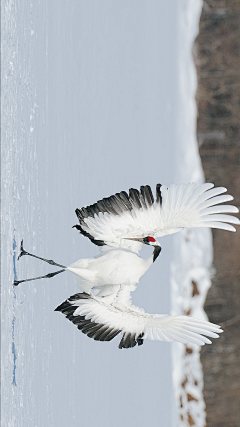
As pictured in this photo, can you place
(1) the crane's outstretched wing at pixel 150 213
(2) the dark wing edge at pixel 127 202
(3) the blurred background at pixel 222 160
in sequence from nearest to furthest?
(1) the crane's outstretched wing at pixel 150 213 < (2) the dark wing edge at pixel 127 202 < (3) the blurred background at pixel 222 160

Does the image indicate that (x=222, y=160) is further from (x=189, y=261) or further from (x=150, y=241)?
(x=150, y=241)

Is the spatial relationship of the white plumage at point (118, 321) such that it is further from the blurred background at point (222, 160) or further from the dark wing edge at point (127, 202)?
the blurred background at point (222, 160)

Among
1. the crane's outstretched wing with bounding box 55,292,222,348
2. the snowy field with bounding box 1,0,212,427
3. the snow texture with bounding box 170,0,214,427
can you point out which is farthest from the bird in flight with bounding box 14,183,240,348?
the snow texture with bounding box 170,0,214,427

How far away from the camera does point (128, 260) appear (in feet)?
7.86

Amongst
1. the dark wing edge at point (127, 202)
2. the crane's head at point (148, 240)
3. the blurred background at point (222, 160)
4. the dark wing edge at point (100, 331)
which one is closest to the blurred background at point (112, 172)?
the blurred background at point (222, 160)

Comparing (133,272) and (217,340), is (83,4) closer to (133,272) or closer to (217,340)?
(133,272)

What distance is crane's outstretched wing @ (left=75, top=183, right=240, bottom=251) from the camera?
7.45ft

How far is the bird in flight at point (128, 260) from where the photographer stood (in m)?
2.29

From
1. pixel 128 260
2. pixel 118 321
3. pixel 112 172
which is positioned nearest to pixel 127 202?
pixel 128 260

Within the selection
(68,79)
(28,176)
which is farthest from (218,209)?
(68,79)

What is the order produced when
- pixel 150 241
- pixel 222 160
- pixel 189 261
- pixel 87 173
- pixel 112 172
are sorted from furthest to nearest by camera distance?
pixel 189 261, pixel 222 160, pixel 112 172, pixel 87 173, pixel 150 241

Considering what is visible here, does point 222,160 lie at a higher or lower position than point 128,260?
higher

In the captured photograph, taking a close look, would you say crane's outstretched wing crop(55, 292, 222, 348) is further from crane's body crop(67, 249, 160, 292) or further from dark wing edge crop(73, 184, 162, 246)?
dark wing edge crop(73, 184, 162, 246)

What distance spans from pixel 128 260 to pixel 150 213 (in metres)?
0.23
